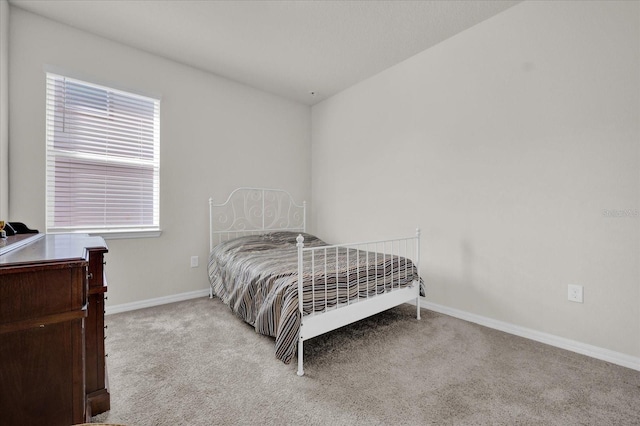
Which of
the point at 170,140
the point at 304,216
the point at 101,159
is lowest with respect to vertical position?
the point at 304,216

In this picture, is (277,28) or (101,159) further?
(101,159)

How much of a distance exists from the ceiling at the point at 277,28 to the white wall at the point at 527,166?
32 cm

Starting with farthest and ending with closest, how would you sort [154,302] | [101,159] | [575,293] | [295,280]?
[154,302], [101,159], [575,293], [295,280]

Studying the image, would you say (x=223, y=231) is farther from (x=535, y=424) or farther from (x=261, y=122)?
(x=535, y=424)

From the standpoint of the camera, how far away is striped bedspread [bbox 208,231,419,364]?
179cm

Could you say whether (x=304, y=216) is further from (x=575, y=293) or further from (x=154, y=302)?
(x=575, y=293)

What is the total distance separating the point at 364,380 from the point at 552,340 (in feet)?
4.98

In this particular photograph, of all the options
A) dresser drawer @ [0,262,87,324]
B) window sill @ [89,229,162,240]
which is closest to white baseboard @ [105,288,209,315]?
window sill @ [89,229,162,240]

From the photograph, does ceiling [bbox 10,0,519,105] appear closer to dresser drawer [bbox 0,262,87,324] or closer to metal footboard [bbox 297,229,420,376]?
metal footboard [bbox 297,229,420,376]

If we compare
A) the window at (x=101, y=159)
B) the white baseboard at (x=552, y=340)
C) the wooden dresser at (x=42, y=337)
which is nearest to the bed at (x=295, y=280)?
the white baseboard at (x=552, y=340)

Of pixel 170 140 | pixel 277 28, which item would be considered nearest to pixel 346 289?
pixel 277 28

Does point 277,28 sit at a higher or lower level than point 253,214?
higher

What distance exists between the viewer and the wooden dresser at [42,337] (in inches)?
32.7

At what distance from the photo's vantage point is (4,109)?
7.02 feet
